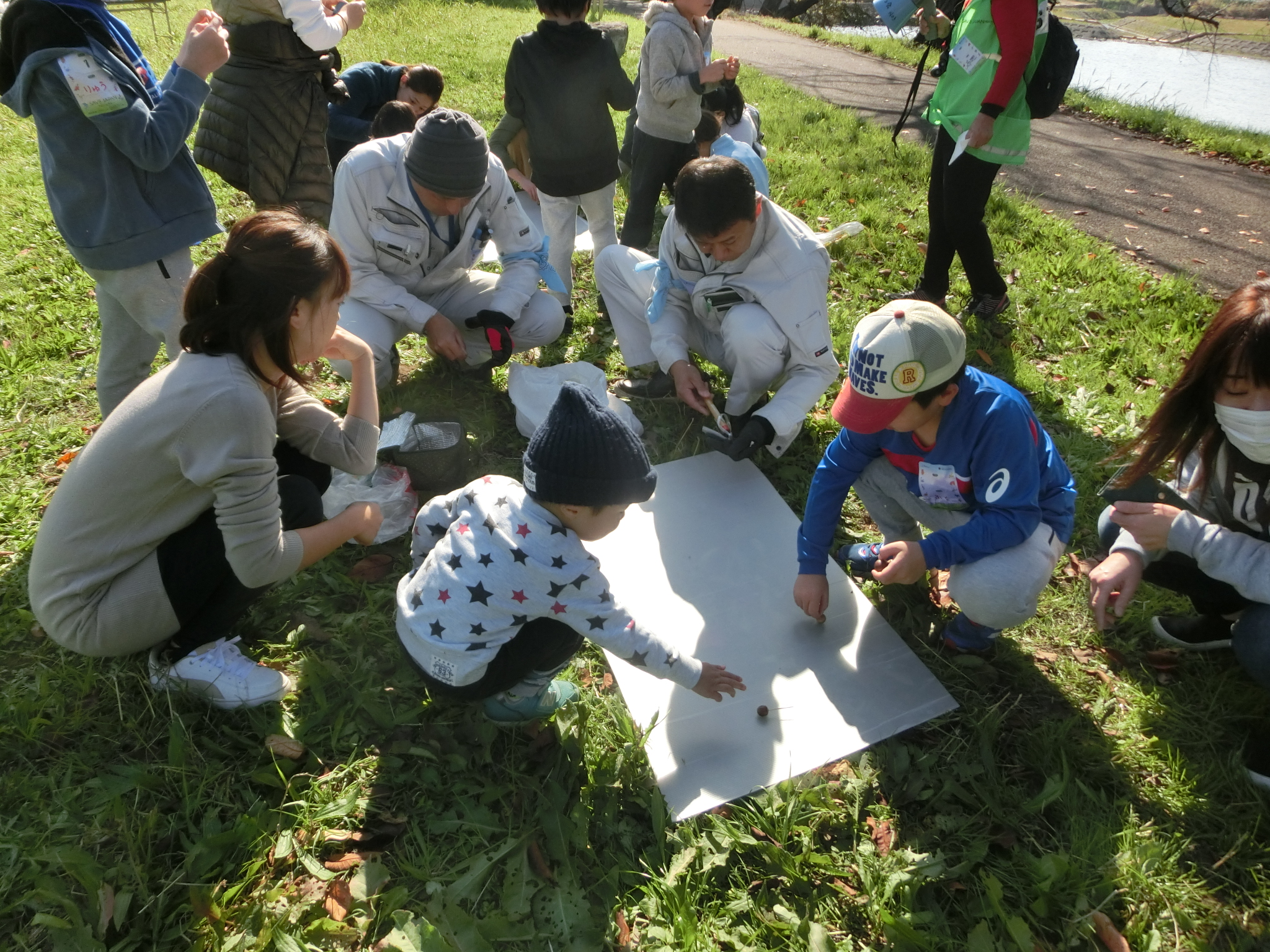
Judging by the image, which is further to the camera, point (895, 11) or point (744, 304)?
point (895, 11)

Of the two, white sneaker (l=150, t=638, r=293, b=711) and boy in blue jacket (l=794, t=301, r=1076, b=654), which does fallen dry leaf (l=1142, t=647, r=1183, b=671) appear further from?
white sneaker (l=150, t=638, r=293, b=711)

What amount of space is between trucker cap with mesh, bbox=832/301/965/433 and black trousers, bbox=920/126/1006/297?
199cm

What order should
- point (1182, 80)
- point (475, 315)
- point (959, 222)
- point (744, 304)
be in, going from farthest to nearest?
1. point (1182, 80)
2. point (959, 222)
3. point (475, 315)
4. point (744, 304)

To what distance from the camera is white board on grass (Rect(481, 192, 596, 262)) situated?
14.3 ft

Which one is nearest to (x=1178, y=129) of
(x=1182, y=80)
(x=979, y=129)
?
(x=1182, y=80)

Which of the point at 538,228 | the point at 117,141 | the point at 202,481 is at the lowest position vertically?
the point at 538,228

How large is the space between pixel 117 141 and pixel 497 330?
130 centimetres

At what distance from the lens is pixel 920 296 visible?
3.89 meters

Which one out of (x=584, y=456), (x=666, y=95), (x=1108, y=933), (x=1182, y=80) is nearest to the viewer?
(x=584, y=456)

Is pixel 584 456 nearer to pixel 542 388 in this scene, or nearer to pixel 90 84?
pixel 542 388

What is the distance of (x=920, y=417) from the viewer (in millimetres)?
1928

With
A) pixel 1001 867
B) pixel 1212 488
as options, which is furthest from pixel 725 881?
pixel 1212 488

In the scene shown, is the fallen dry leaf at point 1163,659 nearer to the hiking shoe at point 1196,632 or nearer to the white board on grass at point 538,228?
the hiking shoe at point 1196,632

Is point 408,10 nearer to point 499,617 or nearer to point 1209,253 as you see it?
point 1209,253
